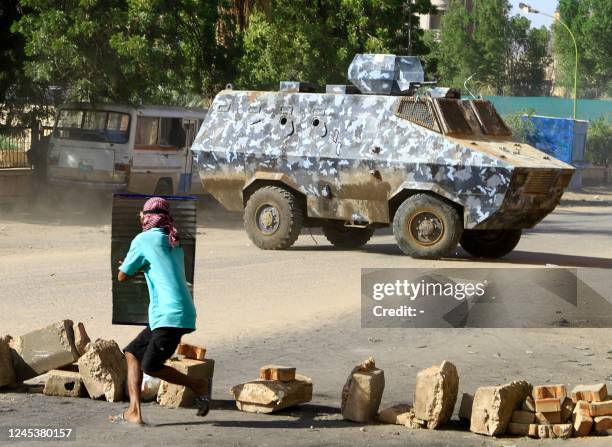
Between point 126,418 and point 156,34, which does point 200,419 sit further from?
point 156,34

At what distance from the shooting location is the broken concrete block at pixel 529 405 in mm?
7539

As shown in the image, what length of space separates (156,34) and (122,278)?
1551 centimetres

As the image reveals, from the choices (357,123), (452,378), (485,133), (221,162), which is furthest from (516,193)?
(452,378)

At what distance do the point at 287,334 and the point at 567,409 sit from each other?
3.75m

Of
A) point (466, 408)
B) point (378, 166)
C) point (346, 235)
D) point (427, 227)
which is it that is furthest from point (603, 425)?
point (346, 235)

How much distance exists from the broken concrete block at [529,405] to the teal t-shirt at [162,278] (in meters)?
2.09

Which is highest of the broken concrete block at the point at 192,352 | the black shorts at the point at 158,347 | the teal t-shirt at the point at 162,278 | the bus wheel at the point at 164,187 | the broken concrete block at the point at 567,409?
the teal t-shirt at the point at 162,278

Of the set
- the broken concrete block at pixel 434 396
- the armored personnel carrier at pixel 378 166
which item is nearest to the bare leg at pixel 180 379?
the broken concrete block at pixel 434 396

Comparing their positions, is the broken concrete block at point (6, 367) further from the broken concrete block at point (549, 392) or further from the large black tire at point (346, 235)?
the large black tire at point (346, 235)

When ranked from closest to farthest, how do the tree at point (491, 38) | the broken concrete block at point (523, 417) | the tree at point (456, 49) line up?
the broken concrete block at point (523, 417) → the tree at point (491, 38) → the tree at point (456, 49)

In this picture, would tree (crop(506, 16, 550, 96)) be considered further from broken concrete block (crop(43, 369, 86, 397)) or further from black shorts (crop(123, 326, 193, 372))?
black shorts (crop(123, 326, 193, 372))

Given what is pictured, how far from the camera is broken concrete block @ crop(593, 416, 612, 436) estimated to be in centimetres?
741

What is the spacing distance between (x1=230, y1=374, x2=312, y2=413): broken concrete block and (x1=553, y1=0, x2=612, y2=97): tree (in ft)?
196

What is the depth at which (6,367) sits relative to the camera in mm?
A: 8312
